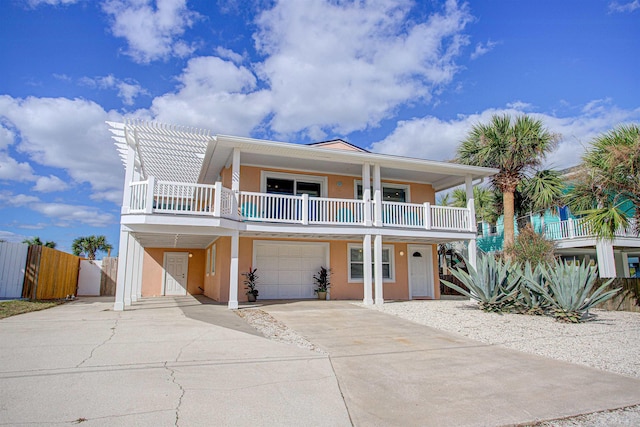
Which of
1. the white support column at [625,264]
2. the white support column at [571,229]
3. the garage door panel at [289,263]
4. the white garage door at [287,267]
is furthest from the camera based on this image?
the white support column at [625,264]

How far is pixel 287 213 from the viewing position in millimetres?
13141

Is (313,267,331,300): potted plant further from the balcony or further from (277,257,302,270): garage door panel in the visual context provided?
the balcony

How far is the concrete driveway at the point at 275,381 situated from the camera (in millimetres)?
3586

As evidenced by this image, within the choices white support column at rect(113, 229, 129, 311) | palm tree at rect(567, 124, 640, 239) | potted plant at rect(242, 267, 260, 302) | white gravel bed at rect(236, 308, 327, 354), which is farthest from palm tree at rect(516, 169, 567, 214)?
white support column at rect(113, 229, 129, 311)

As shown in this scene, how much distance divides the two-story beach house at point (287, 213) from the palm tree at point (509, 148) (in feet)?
11.4

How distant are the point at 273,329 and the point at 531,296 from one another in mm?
7109

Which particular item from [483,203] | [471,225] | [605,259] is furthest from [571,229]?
[471,225]

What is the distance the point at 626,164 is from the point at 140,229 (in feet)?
44.7

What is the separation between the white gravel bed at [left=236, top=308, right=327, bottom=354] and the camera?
6.80m

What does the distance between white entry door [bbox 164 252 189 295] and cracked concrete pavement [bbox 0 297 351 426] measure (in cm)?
1168

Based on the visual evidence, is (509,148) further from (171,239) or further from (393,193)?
(171,239)

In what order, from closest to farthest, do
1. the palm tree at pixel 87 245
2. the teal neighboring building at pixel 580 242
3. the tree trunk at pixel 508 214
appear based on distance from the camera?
the tree trunk at pixel 508 214
the teal neighboring building at pixel 580 242
the palm tree at pixel 87 245

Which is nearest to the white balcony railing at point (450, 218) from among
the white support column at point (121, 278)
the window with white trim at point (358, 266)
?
the window with white trim at point (358, 266)

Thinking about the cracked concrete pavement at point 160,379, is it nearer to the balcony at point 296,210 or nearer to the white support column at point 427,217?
the balcony at point 296,210
